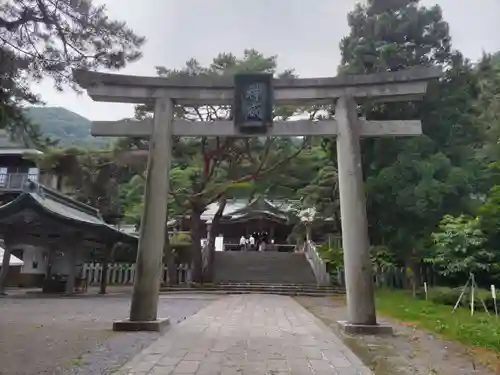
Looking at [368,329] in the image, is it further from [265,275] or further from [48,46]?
[265,275]

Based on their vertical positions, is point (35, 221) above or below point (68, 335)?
above

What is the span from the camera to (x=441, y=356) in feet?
18.2

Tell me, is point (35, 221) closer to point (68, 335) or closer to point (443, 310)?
point (68, 335)

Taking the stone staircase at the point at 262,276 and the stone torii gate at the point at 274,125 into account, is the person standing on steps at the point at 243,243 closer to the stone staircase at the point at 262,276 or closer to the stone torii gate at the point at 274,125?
the stone staircase at the point at 262,276

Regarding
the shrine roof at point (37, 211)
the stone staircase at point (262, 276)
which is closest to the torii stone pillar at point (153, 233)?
the shrine roof at point (37, 211)

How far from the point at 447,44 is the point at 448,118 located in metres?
3.31

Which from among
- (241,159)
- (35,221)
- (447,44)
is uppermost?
(447,44)

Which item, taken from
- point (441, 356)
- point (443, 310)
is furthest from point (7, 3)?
point (443, 310)

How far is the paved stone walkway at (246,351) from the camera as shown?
462 cm

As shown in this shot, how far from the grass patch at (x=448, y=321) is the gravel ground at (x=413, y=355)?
1.26ft

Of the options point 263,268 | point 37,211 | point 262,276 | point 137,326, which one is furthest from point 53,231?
point 263,268

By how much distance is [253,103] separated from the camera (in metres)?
8.15

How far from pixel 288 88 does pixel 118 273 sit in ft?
59.1

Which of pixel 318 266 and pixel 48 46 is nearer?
pixel 48 46
